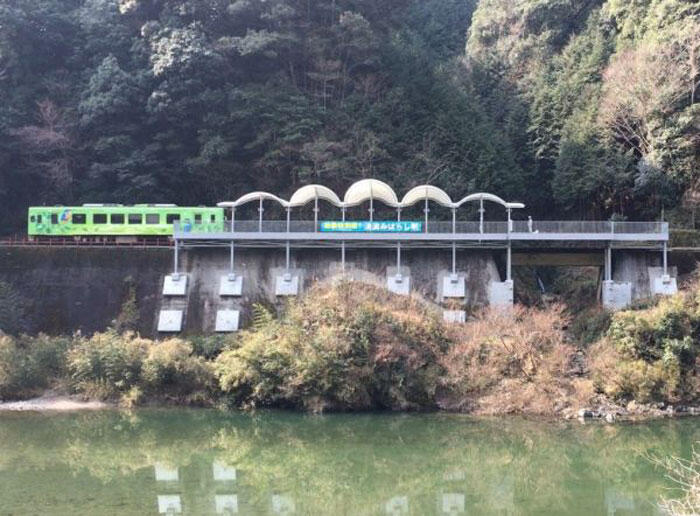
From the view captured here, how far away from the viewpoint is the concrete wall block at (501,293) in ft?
99.8

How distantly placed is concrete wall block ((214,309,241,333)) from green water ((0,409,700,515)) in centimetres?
553

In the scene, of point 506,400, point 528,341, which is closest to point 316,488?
point 506,400

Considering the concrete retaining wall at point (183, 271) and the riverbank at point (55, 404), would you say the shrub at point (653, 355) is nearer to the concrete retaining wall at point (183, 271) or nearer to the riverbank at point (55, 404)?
the concrete retaining wall at point (183, 271)

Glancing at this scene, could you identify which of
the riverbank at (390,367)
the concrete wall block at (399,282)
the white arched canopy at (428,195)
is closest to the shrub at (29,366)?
the riverbank at (390,367)

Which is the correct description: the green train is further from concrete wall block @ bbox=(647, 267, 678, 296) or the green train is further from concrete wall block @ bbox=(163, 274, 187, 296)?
concrete wall block @ bbox=(647, 267, 678, 296)

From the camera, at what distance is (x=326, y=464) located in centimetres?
1952

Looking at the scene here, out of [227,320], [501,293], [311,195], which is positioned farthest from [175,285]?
[501,293]

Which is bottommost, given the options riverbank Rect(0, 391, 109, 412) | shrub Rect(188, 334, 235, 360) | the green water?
the green water

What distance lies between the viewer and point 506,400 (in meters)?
24.0

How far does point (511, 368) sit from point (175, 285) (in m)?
14.3

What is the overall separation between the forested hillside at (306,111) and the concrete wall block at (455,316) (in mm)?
10529

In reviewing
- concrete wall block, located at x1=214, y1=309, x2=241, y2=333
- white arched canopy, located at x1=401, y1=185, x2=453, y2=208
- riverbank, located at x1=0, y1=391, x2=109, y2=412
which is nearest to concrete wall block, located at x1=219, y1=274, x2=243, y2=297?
concrete wall block, located at x1=214, y1=309, x2=241, y2=333

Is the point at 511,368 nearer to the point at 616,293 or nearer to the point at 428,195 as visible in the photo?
the point at 616,293

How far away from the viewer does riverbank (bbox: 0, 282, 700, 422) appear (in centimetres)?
2380
